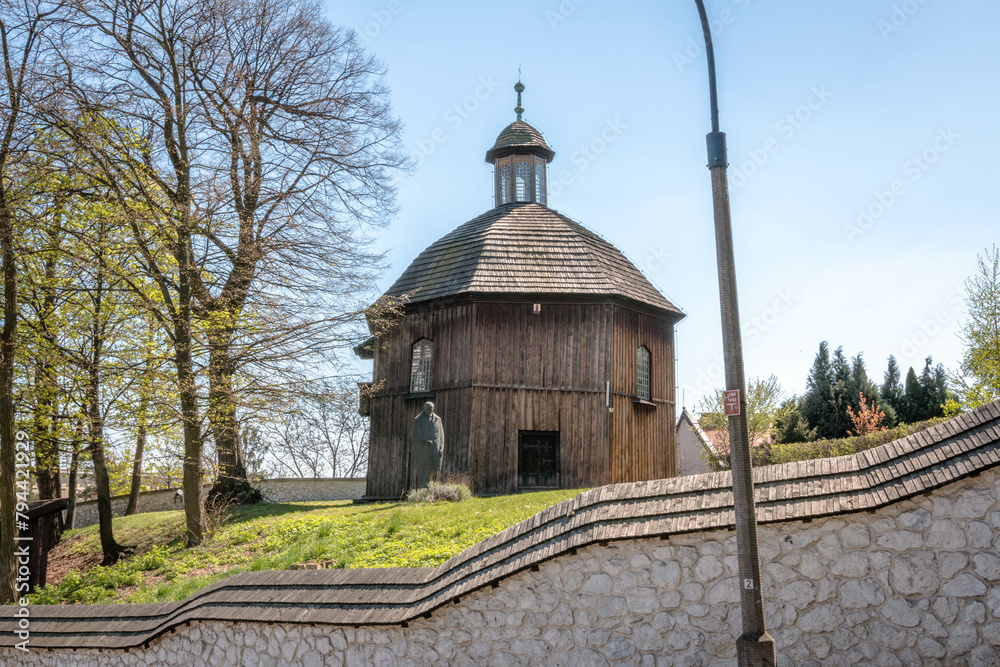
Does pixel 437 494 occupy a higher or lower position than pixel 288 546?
higher

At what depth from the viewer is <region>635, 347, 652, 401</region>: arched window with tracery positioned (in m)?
22.8

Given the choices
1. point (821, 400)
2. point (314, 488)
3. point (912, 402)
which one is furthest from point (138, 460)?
point (912, 402)

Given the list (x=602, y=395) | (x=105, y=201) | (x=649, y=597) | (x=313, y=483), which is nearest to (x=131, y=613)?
(x=649, y=597)

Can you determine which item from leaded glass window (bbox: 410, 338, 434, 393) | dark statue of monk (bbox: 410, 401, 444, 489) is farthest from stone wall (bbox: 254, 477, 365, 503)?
dark statue of monk (bbox: 410, 401, 444, 489)

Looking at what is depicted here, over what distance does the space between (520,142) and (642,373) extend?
9444 mm

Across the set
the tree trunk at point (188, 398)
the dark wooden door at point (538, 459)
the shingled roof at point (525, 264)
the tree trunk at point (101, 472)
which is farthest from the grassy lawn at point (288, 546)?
the shingled roof at point (525, 264)

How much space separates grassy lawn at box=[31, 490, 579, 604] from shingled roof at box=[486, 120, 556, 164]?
548 inches

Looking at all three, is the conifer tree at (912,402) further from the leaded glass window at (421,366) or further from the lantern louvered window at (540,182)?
the leaded glass window at (421,366)

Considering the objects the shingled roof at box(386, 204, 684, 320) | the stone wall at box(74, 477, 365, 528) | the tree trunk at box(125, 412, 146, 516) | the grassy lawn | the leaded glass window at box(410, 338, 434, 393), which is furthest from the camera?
the stone wall at box(74, 477, 365, 528)

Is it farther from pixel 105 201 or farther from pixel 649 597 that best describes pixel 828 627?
pixel 105 201

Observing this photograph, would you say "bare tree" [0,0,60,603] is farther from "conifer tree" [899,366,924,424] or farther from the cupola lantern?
"conifer tree" [899,366,924,424]

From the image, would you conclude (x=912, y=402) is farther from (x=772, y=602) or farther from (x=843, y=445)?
(x=772, y=602)

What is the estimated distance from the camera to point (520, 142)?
2766 centimetres

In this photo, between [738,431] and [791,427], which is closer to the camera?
[738,431]
